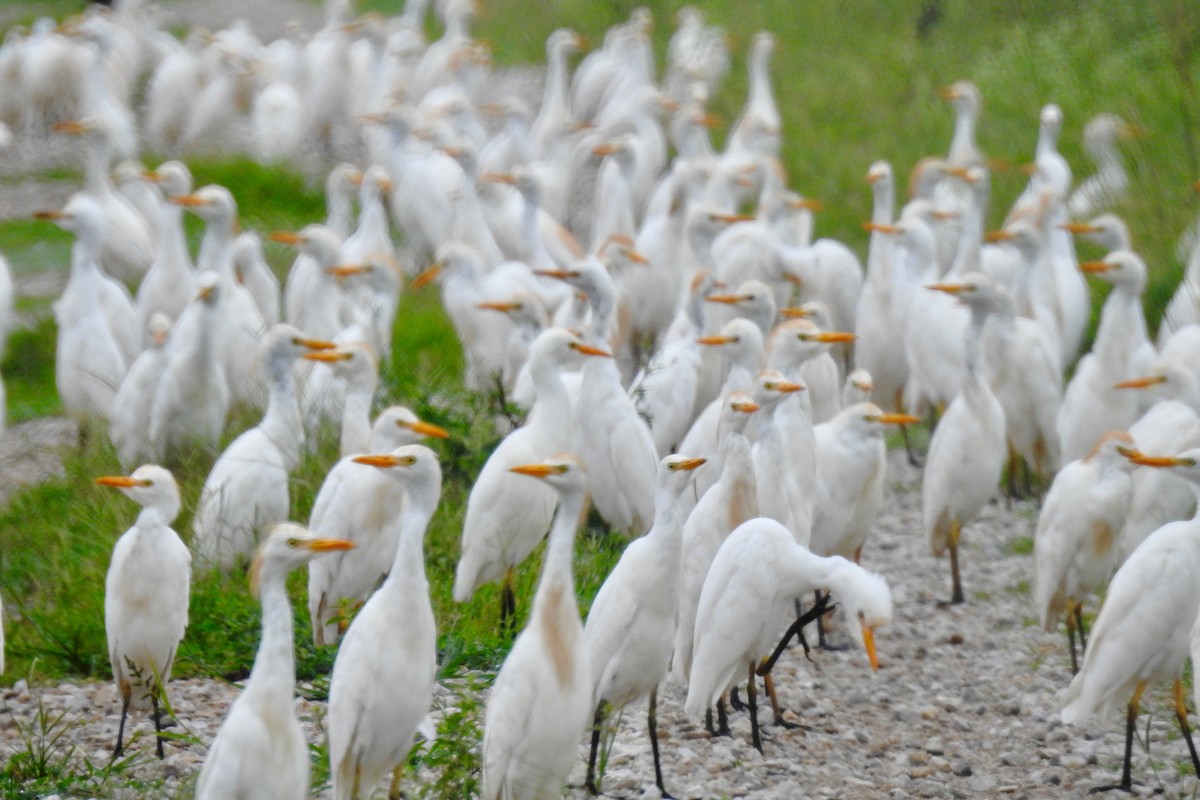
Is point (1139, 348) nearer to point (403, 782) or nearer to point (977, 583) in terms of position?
point (977, 583)

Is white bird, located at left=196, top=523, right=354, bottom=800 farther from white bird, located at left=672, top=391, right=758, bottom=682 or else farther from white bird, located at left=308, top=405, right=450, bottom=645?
white bird, located at left=672, top=391, right=758, bottom=682

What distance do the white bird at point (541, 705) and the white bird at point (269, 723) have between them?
1.74ft

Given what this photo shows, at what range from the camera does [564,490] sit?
496 centimetres

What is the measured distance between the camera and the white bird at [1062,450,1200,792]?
5.27 m

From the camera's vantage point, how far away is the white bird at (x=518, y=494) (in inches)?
251

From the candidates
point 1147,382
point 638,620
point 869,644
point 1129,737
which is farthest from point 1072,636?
point 638,620

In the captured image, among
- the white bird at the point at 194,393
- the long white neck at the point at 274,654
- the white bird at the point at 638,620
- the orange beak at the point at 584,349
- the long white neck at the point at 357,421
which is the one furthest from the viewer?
the white bird at the point at 194,393

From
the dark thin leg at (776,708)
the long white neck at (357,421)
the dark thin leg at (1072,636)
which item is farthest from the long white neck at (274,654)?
the dark thin leg at (1072,636)

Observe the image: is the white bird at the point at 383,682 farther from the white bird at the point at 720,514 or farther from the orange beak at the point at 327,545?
the white bird at the point at 720,514

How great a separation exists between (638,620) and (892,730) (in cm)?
152

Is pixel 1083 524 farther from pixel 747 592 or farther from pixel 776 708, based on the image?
pixel 747 592

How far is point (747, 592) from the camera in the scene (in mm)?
5230

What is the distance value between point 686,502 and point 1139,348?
2717 millimetres

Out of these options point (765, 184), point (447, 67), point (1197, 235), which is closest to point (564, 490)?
point (1197, 235)
